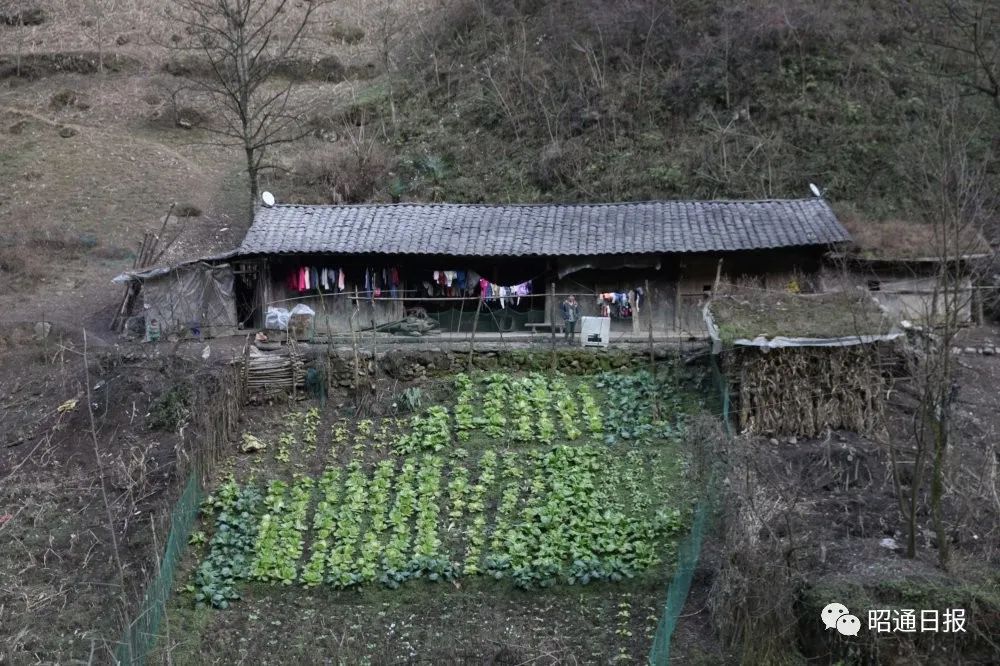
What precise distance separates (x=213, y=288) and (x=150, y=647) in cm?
928

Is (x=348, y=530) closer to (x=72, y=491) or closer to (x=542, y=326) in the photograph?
(x=72, y=491)

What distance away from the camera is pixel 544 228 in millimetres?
19266

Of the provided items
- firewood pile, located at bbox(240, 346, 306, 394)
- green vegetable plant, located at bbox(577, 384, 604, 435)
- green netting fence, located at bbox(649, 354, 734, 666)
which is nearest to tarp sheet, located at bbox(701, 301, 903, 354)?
green netting fence, located at bbox(649, 354, 734, 666)

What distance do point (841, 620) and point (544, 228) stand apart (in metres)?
10.9

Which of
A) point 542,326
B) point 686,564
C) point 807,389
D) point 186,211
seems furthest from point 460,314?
point 186,211

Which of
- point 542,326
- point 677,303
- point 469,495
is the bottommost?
point 469,495

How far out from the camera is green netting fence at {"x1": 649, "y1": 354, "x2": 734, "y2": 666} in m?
10.2

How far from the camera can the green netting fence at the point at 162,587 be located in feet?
32.7

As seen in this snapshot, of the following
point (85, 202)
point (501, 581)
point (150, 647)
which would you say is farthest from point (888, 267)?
point (85, 202)

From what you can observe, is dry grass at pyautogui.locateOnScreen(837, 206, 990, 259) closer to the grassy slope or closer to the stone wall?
the grassy slope

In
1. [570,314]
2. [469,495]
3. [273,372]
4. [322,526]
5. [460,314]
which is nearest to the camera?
[322,526]

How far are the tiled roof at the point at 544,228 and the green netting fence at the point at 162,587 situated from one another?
21.2 feet

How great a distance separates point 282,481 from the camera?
46.1ft

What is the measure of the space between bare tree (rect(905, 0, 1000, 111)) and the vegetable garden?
14370 mm
